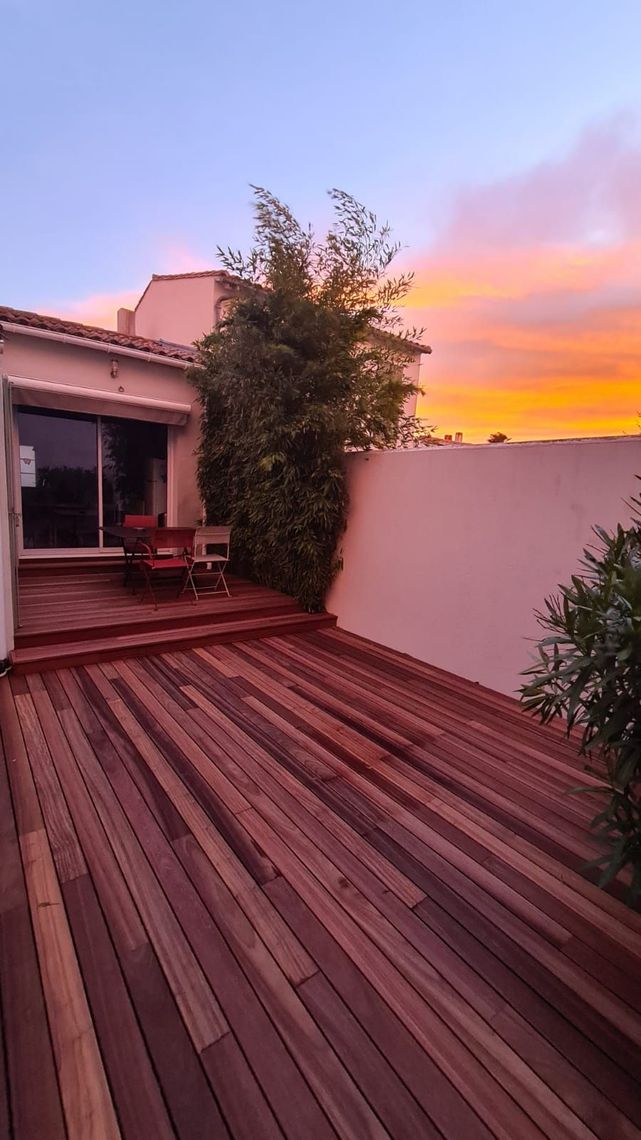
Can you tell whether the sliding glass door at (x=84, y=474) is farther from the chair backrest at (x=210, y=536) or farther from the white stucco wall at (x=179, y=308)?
the white stucco wall at (x=179, y=308)

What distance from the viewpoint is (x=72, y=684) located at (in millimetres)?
3162

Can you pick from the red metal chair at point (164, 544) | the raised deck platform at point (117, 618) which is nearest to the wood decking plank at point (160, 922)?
the raised deck platform at point (117, 618)

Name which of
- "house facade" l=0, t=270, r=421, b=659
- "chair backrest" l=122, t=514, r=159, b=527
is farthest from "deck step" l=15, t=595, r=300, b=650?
"house facade" l=0, t=270, r=421, b=659

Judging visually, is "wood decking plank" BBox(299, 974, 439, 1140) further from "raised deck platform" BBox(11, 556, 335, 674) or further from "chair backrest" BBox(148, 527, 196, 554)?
"chair backrest" BBox(148, 527, 196, 554)

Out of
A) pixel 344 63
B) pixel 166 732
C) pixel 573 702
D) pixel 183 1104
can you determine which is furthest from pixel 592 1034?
pixel 344 63

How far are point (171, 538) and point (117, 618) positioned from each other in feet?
3.28

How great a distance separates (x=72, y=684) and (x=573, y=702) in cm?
314

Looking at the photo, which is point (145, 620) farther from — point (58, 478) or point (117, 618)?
point (58, 478)

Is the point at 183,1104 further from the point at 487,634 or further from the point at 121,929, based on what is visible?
the point at 487,634

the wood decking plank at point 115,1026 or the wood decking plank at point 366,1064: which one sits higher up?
the wood decking plank at point 115,1026

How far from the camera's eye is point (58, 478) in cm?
620

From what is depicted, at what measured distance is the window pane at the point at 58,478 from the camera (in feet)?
19.5

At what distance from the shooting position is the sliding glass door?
6008mm

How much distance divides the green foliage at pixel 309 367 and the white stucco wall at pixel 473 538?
16.0 inches
